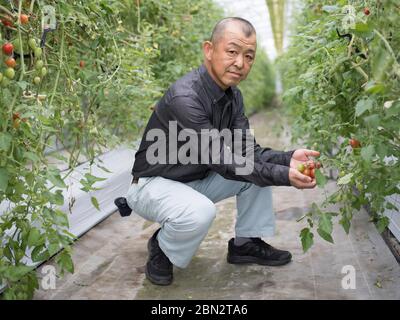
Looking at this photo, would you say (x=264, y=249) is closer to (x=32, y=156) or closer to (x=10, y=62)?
(x=32, y=156)

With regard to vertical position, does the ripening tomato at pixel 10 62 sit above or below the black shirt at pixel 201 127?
above

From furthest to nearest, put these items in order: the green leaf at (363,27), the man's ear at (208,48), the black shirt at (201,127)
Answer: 1. the man's ear at (208,48)
2. the black shirt at (201,127)
3. the green leaf at (363,27)

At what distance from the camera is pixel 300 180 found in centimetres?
184

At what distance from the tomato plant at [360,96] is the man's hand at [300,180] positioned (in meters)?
0.08

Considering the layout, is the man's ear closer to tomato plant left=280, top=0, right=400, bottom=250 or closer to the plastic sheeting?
tomato plant left=280, top=0, right=400, bottom=250

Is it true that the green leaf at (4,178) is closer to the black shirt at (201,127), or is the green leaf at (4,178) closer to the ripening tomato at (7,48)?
the ripening tomato at (7,48)

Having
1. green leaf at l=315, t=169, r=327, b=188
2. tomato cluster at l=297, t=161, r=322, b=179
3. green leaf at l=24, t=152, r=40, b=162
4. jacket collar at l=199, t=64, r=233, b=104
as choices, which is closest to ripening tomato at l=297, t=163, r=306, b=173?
tomato cluster at l=297, t=161, r=322, b=179

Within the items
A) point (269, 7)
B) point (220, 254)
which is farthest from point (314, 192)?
point (269, 7)

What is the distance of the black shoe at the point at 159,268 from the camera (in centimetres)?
215

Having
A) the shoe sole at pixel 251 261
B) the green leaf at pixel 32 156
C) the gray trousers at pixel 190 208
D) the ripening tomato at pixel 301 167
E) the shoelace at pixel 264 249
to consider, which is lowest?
the shoe sole at pixel 251 261

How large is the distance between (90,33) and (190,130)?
0.55 metres

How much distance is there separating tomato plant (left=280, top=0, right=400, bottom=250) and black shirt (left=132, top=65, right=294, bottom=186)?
0.23 meters

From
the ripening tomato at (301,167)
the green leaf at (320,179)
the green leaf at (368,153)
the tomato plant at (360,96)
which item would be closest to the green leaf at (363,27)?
the tomato plant at (360,96)

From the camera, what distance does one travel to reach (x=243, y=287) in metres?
2.09
